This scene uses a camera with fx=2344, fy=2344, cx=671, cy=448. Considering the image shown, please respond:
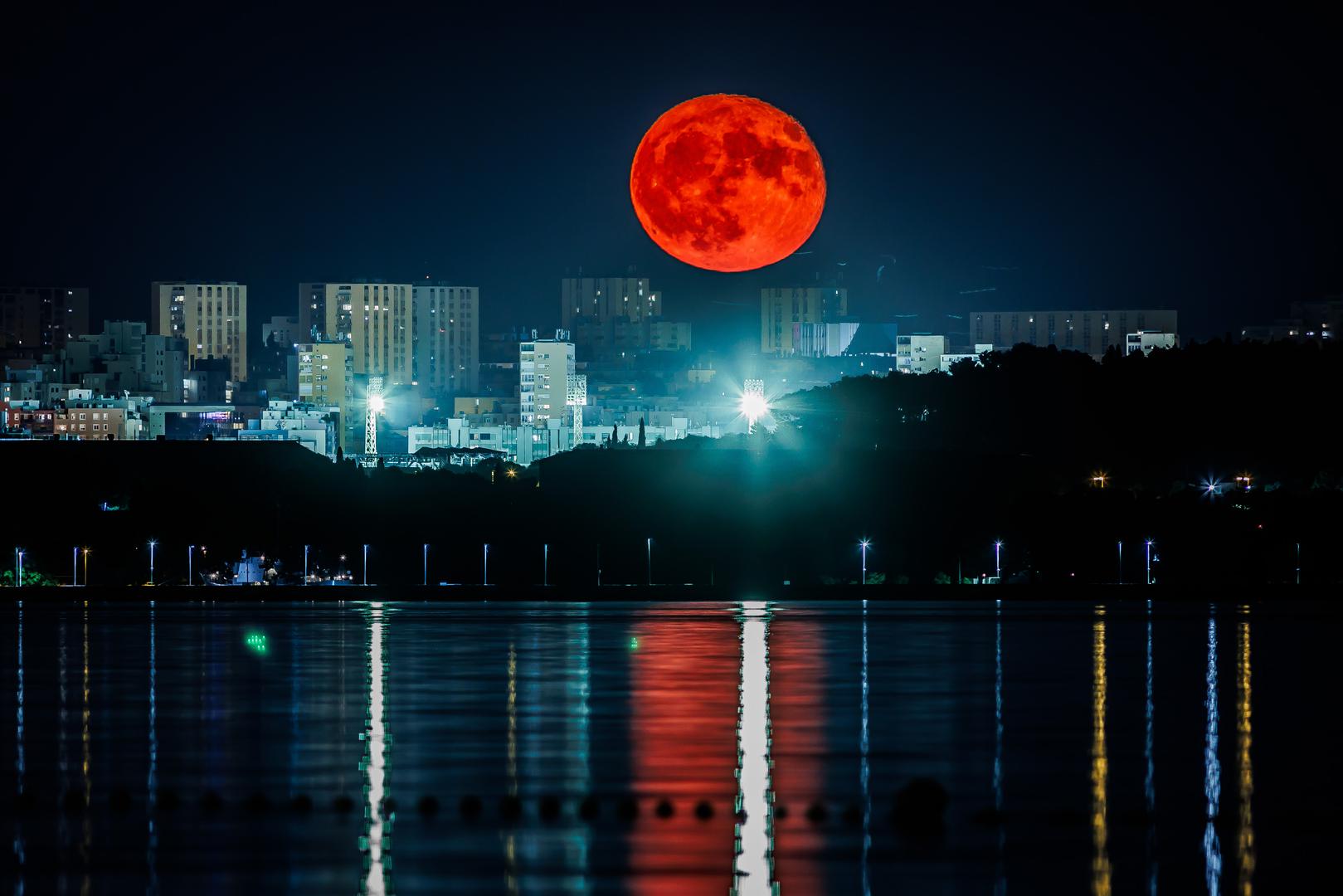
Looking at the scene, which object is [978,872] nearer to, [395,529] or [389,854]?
[389,854]

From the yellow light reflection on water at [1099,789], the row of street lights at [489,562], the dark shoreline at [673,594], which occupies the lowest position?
the yellow light reflection on water at [1099,789]

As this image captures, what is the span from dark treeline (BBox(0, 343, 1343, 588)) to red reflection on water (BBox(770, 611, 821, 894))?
4370 centimetres

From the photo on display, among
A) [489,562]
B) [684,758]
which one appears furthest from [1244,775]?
[489,562]

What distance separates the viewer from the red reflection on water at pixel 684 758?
2214 cm

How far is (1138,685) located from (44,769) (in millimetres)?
20444

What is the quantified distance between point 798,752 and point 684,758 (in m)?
1.64

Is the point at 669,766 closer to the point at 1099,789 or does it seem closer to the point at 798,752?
the point at 798,752

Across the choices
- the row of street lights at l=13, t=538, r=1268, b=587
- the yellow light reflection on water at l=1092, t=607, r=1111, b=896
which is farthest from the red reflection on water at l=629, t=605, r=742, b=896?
the row of street lights at l=13, t=538, r=1268, b=587

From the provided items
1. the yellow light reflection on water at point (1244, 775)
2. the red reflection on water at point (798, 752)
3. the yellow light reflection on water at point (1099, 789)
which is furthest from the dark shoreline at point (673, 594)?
the yellow light reflection on water at point (1099, 789)

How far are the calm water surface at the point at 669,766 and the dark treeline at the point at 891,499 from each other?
42072mm

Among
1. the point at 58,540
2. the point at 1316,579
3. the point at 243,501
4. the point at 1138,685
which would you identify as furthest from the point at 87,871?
the point at 243,501

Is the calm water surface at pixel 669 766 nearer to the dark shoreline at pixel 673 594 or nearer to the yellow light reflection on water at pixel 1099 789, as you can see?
the yellow light reflection on water at pixel 1099 789

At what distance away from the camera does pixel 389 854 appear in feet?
75.0

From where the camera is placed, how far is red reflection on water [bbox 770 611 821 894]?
876 inches
